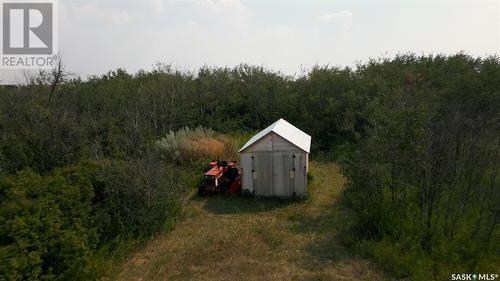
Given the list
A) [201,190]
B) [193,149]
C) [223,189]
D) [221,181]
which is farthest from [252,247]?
[193,149]

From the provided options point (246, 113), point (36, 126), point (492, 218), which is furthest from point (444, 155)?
point (246, 113)

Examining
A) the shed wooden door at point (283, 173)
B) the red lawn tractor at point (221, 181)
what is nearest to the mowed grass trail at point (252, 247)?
the shed wooden door at point (283, 173)

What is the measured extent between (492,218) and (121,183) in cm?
677

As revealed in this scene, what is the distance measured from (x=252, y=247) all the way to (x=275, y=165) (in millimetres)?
3088

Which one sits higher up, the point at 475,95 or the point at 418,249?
the point at 475,95

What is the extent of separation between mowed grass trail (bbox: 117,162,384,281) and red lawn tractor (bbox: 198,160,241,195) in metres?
0.66

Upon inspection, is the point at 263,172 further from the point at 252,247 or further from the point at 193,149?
the point at 193,149

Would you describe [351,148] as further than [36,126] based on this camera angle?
Yes

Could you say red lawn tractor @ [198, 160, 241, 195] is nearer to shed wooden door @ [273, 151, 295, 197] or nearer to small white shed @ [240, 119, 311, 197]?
small white shed @ [240, 119, 311, 197]

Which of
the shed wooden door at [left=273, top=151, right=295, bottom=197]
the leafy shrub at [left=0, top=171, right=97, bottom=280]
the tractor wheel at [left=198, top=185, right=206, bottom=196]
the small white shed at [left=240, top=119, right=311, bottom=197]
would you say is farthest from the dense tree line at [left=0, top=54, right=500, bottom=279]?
the tractor wheel at [left=198, top=185, right=206, bottom=196]

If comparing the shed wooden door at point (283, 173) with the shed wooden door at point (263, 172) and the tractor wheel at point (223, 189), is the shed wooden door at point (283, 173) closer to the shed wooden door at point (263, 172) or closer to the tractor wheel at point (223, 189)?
the shed wooden door at point (263, 172)

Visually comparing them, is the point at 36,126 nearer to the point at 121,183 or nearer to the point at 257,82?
the point at 121,183

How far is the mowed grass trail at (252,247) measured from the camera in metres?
4.86

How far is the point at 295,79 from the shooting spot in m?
20.3
